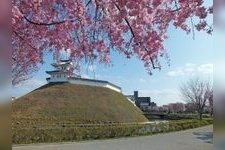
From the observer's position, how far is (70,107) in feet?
88.9

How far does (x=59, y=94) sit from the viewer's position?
29797 millimetres

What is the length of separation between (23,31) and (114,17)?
110 centimetres

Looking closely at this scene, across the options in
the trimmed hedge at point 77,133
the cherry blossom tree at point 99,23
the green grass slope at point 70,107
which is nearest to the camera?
the cherry blossom tree at point 99,23

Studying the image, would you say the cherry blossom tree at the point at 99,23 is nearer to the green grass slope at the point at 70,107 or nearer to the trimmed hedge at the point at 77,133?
the trimmed hedge at the point at 77,133

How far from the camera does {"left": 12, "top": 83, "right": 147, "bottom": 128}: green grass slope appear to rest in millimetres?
23719

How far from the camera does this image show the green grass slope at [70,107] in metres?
23.7

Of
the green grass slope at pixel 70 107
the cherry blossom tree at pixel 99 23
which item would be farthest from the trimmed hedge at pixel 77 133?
the cherry blossom tree at pixel 99 23

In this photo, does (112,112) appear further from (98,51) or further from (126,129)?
(98,51)

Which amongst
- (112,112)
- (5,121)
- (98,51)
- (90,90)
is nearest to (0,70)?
(5,121)

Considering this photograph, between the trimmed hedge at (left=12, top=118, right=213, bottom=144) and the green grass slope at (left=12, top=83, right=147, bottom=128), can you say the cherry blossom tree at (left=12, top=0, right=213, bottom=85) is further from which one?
the green grass slope at (left=12, top=83, right=147, bottom=128)

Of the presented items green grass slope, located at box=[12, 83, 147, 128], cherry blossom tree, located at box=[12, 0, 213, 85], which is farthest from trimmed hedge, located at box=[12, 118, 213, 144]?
cherry blossom tree, located at box=[12, 0, 213, 85]

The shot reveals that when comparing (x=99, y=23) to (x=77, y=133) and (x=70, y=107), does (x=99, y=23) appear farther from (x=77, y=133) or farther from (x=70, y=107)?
(x=70, y=107)

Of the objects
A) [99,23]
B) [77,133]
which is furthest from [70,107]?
[99,23]

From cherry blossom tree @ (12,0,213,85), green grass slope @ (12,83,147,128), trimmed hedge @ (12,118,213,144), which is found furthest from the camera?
green grass slope @ (12,83,147,128)
